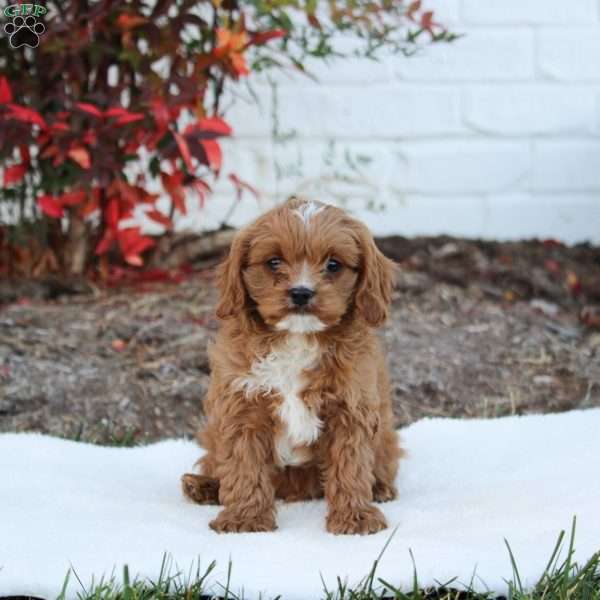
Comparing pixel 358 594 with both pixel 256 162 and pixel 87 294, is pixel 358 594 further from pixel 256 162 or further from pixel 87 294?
pixel 256 162

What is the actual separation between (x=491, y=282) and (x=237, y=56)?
83.8 inches

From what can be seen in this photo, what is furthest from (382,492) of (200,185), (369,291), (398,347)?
(200,185)

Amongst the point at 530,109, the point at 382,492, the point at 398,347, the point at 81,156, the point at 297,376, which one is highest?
the point at 530,109

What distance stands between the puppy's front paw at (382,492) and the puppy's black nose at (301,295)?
0.91 m

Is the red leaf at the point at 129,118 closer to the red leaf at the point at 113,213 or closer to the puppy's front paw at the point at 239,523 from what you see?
the red leaf at the point at 113,213

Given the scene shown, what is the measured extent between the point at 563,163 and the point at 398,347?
6.68ft

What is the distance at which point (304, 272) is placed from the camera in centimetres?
311

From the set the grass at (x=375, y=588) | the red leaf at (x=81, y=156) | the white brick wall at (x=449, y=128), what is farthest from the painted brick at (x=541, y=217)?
the grass at (x=375, y=588)

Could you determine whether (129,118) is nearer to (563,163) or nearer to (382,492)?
(382,492)

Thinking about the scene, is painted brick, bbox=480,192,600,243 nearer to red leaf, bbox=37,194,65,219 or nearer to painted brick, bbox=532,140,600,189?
painted brick, bbox=532,140,600,189

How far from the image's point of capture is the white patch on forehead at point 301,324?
10.2 ft

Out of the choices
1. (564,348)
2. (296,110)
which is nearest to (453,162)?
(296,110)

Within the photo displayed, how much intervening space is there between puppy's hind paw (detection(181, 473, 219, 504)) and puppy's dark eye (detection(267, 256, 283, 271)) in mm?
871

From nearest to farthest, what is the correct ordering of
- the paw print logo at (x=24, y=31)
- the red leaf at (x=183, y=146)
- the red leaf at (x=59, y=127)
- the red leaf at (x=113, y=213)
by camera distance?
the red leaf at (x=183, y=146)
the red leaf at (x=59, y=127)
the paw print logo at (x=24, y=31)
the red leaf at (x=113, y=213)
